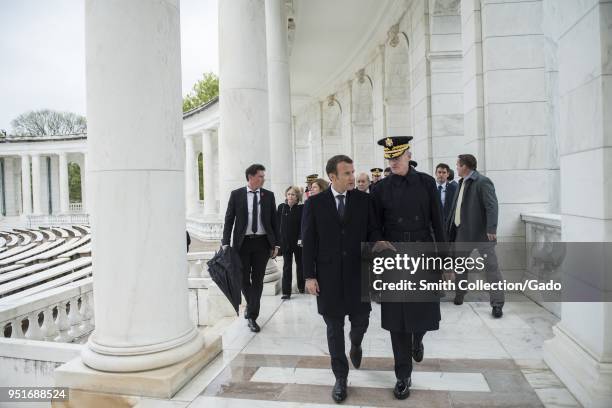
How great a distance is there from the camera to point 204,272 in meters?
16.9

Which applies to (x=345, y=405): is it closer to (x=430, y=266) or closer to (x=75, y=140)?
(x=430, y=266)

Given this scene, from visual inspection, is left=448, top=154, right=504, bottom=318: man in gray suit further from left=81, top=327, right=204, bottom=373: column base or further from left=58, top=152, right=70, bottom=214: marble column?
left=58, top=152, right=70, bottom=214: marble column

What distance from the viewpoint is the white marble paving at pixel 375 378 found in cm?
716

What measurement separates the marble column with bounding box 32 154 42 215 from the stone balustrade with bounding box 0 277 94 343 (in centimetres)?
7632

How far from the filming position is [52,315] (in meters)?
13.0

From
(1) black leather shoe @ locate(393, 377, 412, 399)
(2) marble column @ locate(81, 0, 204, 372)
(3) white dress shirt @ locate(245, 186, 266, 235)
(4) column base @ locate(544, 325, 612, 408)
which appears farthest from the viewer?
(3) white dress shirt @ locate(245, 186, 266, 235)

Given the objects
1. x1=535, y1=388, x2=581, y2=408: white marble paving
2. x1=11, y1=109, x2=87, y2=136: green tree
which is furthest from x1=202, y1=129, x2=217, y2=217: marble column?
x1=11, y1=109, x2=87, y2=136: green tree

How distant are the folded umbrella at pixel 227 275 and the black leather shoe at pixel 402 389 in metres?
4.19

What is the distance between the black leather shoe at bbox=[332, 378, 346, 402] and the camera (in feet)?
22.1

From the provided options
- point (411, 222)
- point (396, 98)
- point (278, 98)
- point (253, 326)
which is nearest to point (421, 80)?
point (278, 98)

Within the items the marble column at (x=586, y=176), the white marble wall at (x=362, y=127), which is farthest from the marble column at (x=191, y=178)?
the marble column at (x=586, y=176)

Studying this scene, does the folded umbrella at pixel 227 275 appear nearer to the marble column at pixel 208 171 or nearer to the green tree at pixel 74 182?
the marble column at pixel 208 171

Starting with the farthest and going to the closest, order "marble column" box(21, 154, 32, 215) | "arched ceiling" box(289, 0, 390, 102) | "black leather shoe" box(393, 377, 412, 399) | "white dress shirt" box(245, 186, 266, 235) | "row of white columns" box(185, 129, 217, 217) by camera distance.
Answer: "marble column" box(21, 154, 32, 215)
"row of white columns" box(185, 129, 217, 217)
"arched ceiling" box(289, 0, 390, 102)
"white dress shirt" box(245, 186, 266, 235)
"black leather shoe" box(393, 377, 412, 399)

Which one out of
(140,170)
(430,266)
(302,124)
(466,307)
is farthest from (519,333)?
(302,124)
